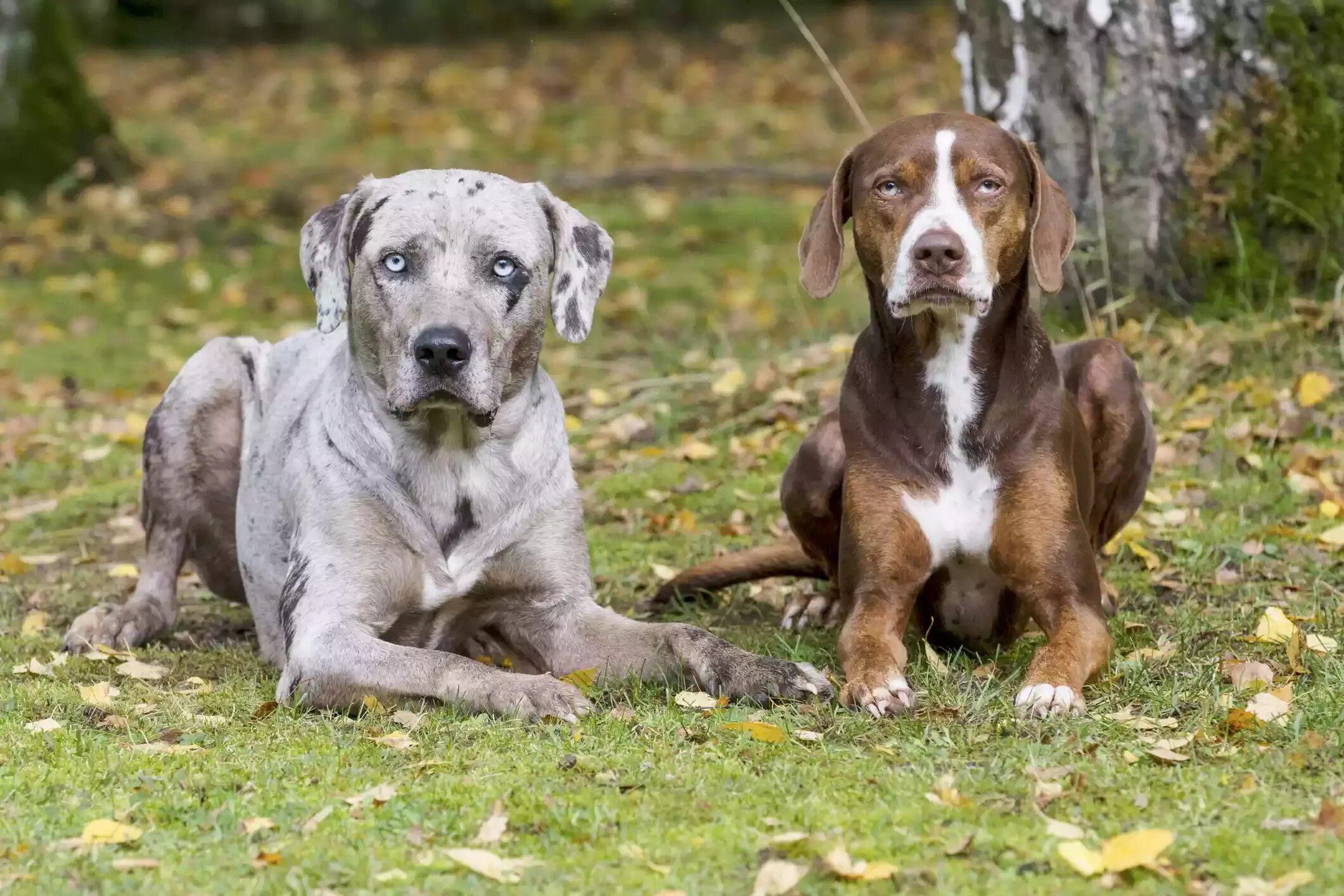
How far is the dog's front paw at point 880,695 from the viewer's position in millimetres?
4512

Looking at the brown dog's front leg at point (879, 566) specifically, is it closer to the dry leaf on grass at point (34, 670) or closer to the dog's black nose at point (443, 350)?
the dog's black nose at point (443, 350)

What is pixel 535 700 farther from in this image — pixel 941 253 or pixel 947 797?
pixel 941 253

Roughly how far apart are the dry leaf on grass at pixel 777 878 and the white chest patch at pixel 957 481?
1.72 metres

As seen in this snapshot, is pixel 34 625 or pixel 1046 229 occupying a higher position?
pixel 1046 229

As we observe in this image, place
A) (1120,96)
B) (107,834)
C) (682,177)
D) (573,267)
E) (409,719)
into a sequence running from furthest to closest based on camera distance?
(682,177)
(1120,96)
(573,267)
(409,719)
(107,834)

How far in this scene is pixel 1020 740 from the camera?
167 inches

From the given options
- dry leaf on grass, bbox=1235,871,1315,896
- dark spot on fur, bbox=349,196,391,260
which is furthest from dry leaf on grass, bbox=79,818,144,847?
dry leaf on grass, bbox=1235,871,1315,896

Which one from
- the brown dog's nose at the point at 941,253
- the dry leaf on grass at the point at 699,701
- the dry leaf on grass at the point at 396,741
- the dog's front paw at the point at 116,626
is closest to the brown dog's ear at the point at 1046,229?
the brown dog's nose at the point at 941,253

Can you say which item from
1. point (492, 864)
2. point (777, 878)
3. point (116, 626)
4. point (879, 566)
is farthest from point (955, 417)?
point (116, 626)

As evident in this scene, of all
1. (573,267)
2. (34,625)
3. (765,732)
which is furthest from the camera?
(34,625)

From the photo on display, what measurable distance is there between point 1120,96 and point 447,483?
157 inches

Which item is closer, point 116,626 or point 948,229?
point 948,229

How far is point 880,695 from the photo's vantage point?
14.9ft

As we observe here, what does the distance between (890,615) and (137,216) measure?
33.9ft
